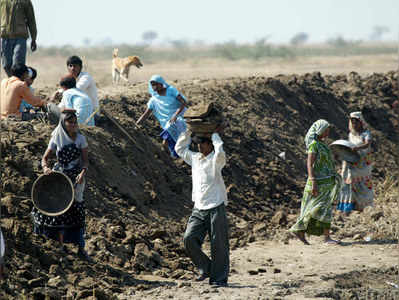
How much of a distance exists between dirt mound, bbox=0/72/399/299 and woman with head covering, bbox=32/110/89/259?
18 centimetres

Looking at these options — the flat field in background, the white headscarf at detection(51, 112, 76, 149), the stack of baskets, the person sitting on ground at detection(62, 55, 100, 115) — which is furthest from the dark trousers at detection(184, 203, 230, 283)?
the flat field in background

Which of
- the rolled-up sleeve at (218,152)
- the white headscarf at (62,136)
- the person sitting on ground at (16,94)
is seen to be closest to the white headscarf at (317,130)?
the rolled-up sleeve at (218,152)

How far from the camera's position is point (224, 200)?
7230mm

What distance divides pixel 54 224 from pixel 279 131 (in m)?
7.91

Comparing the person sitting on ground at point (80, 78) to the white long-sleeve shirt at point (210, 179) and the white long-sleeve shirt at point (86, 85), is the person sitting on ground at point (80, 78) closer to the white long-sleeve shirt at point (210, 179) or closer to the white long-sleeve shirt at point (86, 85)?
the white long-sleeve shirt at point (86, 85)

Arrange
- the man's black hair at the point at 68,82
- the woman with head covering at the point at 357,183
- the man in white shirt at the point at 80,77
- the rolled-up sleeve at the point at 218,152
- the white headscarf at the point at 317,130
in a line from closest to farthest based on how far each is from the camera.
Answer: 1. the rolled-up sleeve at the point at 218,152
2. the white headscarf at the point at 317,130
3. the man's black hair at the point at 68,82
4. the man in white shirt at the point at 80,77
5. the woman with head covering at the point at 357,183

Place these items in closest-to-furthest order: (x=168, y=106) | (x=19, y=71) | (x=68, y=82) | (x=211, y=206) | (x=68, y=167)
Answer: (x=211, y=206) < (x=68, y=167) < (x=19, y=71) < (x=68, y=82) < (x=168, y=106)

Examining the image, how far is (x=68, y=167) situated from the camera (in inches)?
297

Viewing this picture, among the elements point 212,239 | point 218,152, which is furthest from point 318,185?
point 218,152

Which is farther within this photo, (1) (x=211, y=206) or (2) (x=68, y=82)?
(2) (x=68, y=82)

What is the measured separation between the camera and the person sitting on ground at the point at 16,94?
940 cm

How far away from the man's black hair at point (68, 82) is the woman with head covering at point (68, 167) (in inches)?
85.2

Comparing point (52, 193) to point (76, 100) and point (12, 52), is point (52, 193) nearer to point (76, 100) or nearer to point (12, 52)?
point (76, 100)

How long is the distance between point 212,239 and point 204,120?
1139 millimetres
